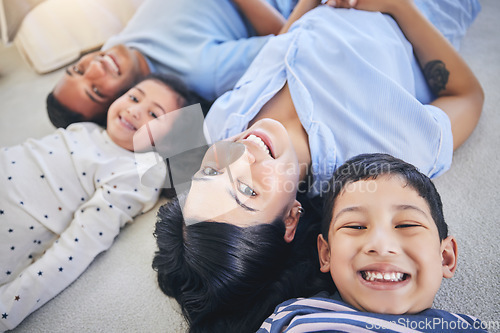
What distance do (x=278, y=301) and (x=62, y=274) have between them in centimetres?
52

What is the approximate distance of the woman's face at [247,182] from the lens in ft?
2.18

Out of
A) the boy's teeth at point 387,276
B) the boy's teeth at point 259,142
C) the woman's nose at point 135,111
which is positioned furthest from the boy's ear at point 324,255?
the woman's nose at point 135,111

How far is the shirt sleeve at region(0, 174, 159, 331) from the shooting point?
769 millimetres

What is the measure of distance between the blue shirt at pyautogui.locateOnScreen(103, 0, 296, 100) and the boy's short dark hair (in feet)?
1.91

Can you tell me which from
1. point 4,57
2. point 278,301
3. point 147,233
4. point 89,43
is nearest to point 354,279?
point 278,301

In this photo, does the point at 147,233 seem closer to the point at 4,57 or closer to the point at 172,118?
the point at 172,118

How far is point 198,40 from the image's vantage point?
4.06ft

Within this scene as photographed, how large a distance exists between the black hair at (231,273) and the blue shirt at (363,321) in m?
0.12

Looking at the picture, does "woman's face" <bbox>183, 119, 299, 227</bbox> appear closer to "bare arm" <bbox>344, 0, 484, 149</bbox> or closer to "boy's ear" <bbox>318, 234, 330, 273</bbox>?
"boy's ear" <bbox>318, 234, 330, 273</bbox>

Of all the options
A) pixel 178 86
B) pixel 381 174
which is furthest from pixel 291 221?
pixel 178 86

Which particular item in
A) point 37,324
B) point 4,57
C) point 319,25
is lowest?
point 37,324

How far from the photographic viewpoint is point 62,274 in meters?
0.82

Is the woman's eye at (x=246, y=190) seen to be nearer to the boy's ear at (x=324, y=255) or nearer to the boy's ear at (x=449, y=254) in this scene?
the boy's ear at (x=324, y=255)

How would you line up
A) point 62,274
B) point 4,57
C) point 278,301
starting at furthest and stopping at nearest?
1. point 4,57
2. point 62,274
3. point 278,301
